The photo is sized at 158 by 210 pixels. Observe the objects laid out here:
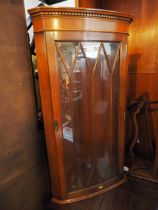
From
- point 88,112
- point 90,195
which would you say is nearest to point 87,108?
point 88,112

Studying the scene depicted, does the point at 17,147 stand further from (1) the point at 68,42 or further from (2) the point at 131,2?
(2) the point at 131,2

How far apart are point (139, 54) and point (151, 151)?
4.06 ft

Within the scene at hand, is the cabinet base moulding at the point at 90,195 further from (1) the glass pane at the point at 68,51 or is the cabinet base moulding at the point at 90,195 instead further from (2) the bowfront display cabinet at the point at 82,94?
(1) the glass pane at the point at 68,51

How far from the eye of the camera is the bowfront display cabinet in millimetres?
1168

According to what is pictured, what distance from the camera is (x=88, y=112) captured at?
145 cm

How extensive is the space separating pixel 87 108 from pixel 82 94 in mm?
140

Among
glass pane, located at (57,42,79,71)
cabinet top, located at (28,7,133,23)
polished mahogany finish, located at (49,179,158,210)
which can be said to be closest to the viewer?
cabinet top, located at (28,7,133,23)

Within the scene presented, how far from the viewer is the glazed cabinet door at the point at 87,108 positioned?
4.15ft

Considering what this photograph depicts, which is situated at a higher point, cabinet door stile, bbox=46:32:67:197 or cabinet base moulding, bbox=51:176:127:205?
cabinet door stile, bbox=46:32:67:197

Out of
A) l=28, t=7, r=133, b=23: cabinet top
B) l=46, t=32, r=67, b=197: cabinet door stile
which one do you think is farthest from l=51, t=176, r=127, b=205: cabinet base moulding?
l=28, t=7, r=133, b=23: cabinet top

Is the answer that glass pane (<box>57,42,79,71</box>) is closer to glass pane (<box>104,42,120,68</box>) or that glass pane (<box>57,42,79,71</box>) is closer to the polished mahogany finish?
glass pane (<box>104,42,120,68</box>)

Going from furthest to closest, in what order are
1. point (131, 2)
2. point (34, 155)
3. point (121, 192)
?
1. point (131, 2)
2. point (121, 192)
3. point (34, 155)

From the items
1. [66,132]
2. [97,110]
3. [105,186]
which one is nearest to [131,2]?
[97,110]

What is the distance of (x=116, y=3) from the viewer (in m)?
2.04
